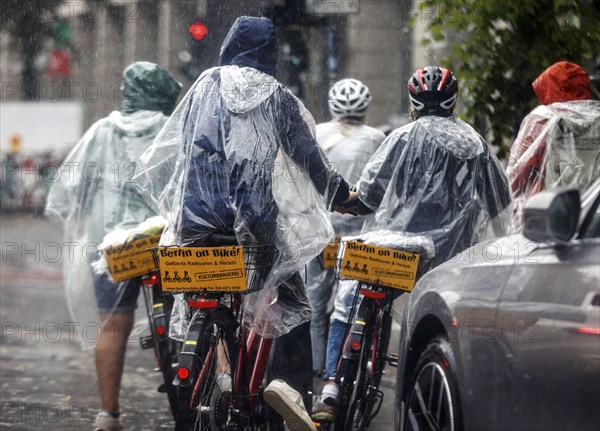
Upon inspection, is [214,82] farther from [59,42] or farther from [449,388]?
[59,42]

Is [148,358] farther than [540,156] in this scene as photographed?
Yes

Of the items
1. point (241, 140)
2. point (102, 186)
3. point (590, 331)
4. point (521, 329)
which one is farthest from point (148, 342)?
point (590, 331)

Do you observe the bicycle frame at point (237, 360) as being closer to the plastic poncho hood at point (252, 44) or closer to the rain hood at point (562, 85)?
the plastic poncho hood at point (252, 44)

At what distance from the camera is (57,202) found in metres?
7.41

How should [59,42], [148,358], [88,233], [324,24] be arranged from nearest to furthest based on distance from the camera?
[88,233] < [148,358] < [324,24] < [59,42]

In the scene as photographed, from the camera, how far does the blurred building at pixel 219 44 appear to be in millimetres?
12234

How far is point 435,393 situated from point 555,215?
121 centimetres

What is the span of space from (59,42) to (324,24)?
67.6 feet

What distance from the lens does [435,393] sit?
5039 millimetres

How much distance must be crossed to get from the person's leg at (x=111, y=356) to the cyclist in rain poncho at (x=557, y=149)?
2.09 metres

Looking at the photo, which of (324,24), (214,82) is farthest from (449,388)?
(324,24)

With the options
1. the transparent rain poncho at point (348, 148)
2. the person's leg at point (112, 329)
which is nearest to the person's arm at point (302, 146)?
the person's leg at point (112, 329)

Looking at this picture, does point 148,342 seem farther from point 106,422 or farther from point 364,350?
point 364,350

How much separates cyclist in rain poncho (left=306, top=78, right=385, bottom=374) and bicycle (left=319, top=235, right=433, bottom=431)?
1999 mm
